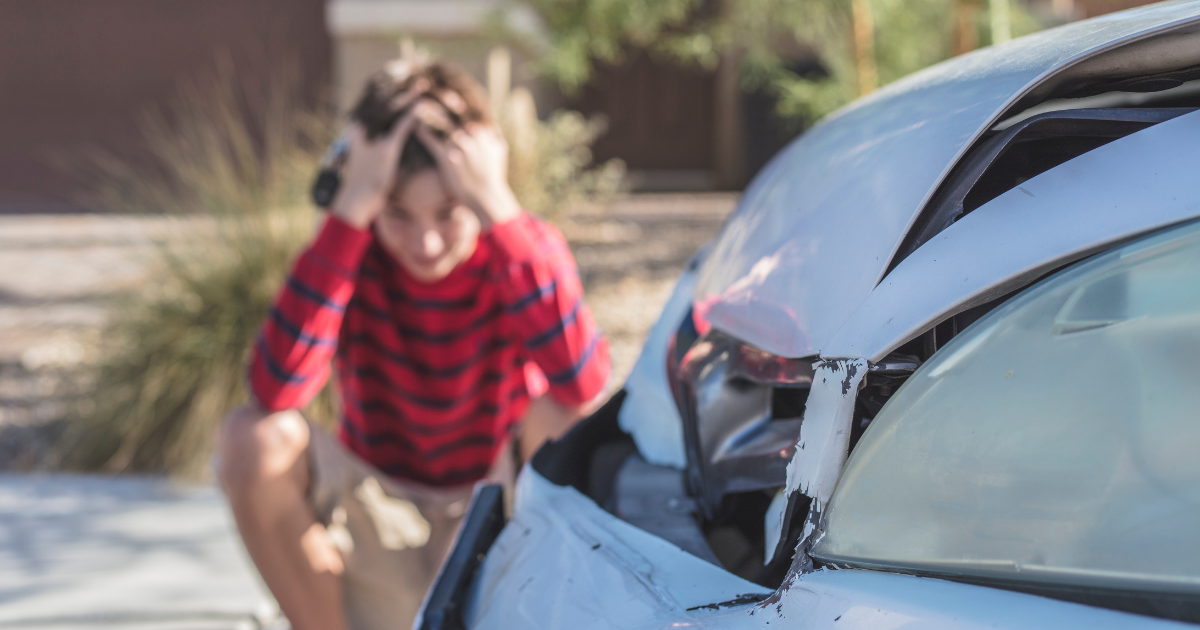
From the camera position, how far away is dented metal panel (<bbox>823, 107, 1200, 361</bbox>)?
77 centimetres

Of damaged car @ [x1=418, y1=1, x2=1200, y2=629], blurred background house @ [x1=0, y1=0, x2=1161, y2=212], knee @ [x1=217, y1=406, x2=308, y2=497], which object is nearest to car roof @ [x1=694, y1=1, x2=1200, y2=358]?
damaged car @ [x1=418, y1=1, x2=1200, y2=629]

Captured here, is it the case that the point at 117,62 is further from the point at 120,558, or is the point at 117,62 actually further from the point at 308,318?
the point at 308,318

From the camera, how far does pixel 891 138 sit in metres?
1.10

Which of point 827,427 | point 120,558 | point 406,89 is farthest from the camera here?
point 120,558

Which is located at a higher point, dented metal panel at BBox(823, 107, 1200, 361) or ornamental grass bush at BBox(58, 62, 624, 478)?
dented metal panel at BBox(823, 107, 1200, 361)

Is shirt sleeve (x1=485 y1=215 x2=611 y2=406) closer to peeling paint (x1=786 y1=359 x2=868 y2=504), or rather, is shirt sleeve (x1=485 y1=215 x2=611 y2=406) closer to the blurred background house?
peeling paint (x1=786 y1=359 x2=868 y2=504)

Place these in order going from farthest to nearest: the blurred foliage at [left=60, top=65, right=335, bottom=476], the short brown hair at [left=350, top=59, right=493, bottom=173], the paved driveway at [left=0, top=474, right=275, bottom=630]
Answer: the blurred foliage at [left=60, top=65, right=335, bottom=476] < the paved driveway at [left=0, top=474, right=275, bottom=630] < the short brown hair at [left=350, top=59, right=493, bottom=173]

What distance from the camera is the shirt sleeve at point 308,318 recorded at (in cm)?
209

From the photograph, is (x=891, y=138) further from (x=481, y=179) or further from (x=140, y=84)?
(x=140, y=84)

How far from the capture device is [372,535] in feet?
6.99

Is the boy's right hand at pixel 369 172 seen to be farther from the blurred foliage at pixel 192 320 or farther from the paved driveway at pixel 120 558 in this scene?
the blurred foliage at pixel 192 320

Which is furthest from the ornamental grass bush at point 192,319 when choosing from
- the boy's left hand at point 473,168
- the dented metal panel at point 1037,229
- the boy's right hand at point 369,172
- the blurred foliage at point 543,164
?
the dented metal panel at point 1037,229

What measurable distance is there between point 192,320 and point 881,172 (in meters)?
3.51

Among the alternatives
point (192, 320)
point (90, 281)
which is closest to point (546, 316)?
point (192, 320)
